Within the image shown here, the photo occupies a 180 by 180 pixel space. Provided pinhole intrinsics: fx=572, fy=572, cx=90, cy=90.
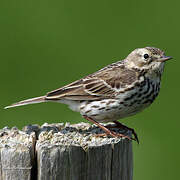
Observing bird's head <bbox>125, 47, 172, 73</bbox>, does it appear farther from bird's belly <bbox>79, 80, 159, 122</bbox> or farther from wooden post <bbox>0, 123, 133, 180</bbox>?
wooden post <bbox>0, 123, 133, 180</bbox>

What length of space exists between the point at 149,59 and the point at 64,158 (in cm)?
308

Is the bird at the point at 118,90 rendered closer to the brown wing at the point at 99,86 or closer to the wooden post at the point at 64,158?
the brown wing at the point at 99,86

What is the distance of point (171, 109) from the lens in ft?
39.9

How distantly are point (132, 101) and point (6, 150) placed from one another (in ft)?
8.95

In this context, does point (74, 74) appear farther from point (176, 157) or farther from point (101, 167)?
point (101, 167)

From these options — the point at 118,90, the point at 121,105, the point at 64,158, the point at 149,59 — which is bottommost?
the point at 64,158

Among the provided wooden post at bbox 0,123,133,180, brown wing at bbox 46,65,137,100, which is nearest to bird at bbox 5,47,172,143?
brown wing at bbox 46,65,137,100

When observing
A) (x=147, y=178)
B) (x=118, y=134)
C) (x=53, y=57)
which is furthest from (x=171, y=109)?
(x=118, y=134)

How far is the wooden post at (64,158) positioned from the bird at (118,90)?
A: 1666mm

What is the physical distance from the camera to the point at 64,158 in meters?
5.65

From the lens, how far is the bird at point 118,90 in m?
7.95

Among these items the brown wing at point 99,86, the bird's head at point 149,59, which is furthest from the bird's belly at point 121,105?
the bird's head at point 149,59

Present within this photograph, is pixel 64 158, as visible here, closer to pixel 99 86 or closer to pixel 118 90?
pixel 118 90

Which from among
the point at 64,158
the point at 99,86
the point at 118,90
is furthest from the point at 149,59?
the point at 64,158
